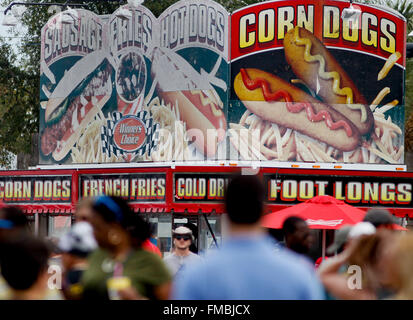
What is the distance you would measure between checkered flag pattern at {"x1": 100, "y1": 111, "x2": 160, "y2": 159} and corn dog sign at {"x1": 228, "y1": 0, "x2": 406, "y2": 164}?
193 centimetres

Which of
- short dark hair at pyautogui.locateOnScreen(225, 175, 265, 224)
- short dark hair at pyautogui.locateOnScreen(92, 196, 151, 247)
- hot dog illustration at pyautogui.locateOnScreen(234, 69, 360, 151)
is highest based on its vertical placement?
hot dog illustration at pyautogui.locateOnScreen(234, 69, 360, 151)

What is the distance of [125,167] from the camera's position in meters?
19.9

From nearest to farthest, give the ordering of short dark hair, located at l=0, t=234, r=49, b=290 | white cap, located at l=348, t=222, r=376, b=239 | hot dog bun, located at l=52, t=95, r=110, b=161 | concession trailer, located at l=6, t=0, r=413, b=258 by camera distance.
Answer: short dark hair, located at l=0, t=234, r=49, b=290 < white cap, located at l=348, t=222, r=376, b=239 < concession trailer, located at l=6, t=0, r=413, b=258 < hot dog bun, located at l=52, t=95, r=110, b=161

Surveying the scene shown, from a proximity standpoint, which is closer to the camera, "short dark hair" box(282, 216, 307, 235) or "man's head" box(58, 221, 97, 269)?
"man's head" box(58, 221, 97, 269)

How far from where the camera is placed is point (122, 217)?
18.0ft

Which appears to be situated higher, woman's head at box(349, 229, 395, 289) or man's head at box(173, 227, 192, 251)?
woman's head at box(349, 229, 395, 289)

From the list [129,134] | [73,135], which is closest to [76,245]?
[129,134]

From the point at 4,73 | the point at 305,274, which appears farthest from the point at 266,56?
the point at 305,274

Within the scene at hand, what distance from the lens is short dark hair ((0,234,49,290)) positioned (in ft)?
14.0

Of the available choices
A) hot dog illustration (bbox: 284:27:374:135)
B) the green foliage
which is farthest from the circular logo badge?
the green foliage

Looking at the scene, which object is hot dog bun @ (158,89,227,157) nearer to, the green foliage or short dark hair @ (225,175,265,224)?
the green foliage

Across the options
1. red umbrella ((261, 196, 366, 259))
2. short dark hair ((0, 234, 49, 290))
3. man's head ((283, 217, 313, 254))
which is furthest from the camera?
red umbrella ((261, 196, 366, 259))

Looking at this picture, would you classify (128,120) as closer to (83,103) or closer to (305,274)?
(83,103)

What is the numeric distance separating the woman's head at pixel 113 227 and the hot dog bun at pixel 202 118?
49.6 feet
